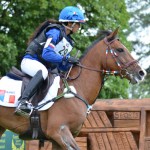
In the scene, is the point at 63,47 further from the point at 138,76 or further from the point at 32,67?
the point at 138,76

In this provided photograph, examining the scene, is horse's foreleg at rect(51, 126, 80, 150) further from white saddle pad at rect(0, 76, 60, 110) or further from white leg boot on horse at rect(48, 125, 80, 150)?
white saddle pad at rect(0, 76, 60, 110)

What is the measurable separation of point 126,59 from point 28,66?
1.37 metres

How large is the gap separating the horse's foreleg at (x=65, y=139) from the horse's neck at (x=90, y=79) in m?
0.63

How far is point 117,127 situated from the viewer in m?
10.5

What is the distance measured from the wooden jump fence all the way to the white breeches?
116 inches

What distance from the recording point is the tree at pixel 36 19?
57.2 feet

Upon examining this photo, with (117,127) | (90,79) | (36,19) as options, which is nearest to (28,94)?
(90,79)

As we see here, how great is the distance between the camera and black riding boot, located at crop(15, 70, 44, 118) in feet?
24.1

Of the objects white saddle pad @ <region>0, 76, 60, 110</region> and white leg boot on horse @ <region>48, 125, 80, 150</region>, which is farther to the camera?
white saddle pad @ <region>0, 76, 60, 110</region>

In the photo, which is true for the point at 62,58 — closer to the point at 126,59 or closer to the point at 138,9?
the point at 126,59

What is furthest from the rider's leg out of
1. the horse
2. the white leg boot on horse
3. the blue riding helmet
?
the blue riding helmet

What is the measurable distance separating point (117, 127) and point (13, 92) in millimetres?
3435

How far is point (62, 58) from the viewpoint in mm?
7480

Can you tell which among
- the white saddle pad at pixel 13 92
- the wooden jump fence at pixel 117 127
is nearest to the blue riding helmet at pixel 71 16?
the white saddle pad at pixel 13 92
